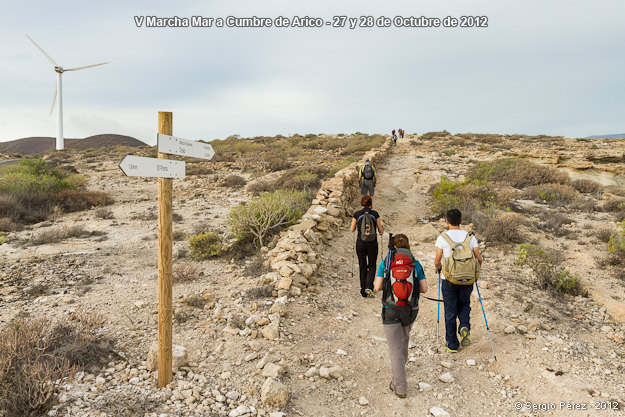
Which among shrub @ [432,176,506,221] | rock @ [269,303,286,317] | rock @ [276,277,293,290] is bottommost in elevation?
rock @ [269,303,286,317]

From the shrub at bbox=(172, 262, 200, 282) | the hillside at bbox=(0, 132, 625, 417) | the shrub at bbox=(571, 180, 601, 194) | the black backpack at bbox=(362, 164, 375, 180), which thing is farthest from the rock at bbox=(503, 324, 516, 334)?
the shrub at bbox=(571, 180, 601, 194)

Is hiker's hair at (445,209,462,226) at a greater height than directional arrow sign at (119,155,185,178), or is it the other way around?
directional arrow sign at (119,155,185,178)

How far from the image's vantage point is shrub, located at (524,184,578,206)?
11883 mm

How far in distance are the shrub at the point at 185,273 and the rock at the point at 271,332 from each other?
2.95m

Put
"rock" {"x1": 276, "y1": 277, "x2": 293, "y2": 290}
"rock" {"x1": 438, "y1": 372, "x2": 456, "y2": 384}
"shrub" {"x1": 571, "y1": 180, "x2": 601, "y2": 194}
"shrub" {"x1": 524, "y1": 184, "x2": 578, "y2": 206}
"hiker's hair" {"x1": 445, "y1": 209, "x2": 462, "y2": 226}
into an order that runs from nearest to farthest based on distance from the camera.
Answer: "rock" {"x1": 438, "y1": 372, "x2": 456, "y2": 384}
"hiker's hair" {"x1": 445, "y1": 209, "x2": 462, "y2": 226}
"rock" {"x1": 276, "y1": 277, "x2": 293, "y2": 290}
"shrub" {"x1": 524, "y1": 184, "x2": 578, "y2": 206}
"shrub" {"x1": 571, "y1": 180, "x2": 601, "y2": 194}

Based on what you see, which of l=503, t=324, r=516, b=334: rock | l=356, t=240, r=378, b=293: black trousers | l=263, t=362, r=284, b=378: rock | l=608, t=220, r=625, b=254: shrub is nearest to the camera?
l=263, t=362, r=284, b=378: rock

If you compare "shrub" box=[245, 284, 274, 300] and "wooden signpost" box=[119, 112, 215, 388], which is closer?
"wooden signpost" box=[119, 112, 215, 388]

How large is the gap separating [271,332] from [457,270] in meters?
2.49

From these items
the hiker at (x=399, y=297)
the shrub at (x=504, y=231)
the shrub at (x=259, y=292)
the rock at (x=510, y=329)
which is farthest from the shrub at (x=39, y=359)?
the shrub at (x=504, y=231)

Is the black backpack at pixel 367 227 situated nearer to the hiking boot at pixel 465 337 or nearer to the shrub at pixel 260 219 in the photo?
the hiking boot at pixel 465 337

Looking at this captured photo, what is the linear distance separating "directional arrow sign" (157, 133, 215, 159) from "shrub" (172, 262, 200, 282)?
12.7 ft

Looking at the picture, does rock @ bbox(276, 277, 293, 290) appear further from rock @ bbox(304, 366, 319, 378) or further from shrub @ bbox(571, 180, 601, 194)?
shrub @ bbox(571, 180, 601, 194)

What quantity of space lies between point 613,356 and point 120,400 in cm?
594

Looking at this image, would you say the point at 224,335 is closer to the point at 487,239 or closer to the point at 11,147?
the point at 487,239
